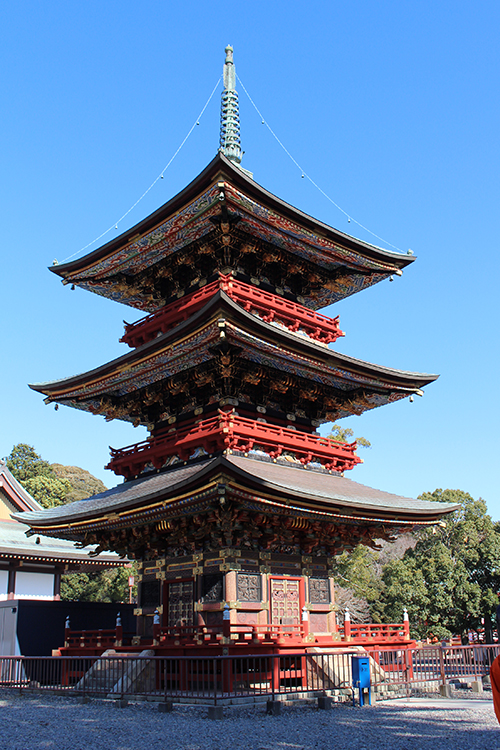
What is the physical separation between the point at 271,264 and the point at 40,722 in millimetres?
16819

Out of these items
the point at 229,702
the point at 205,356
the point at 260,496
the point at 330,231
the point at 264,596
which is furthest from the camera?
the point at 330,231

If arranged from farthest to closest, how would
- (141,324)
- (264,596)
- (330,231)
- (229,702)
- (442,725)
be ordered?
(141,324)
(330,231)
(264,596)
(229,702)
(442,725)

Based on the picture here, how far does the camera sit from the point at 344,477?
79.0 feet

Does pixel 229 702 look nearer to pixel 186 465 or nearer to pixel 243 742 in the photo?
pixel 243 742

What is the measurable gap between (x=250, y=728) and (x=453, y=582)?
3238cm

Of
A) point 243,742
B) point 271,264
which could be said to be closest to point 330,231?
point 271,264

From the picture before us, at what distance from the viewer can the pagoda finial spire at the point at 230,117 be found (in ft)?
91.8

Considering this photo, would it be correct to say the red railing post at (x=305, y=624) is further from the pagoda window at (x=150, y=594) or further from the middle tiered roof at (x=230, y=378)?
the middle tiered roof at (x=230, y=378)

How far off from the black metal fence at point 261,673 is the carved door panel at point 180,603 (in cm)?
140

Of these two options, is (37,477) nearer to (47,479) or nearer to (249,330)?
(47,479)

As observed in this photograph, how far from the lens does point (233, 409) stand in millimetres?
20891

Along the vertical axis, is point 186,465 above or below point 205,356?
below

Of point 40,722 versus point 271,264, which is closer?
point 40,722

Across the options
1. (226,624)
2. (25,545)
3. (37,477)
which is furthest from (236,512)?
(37,477)
